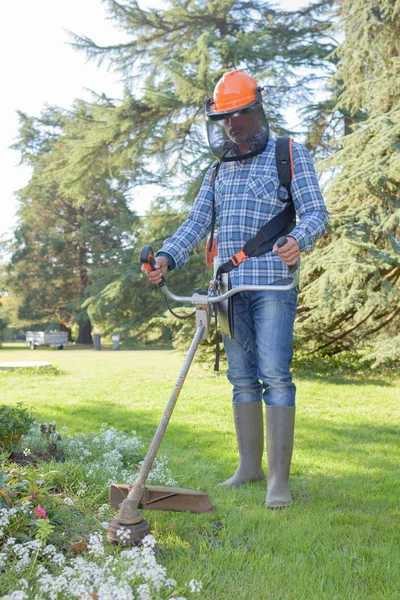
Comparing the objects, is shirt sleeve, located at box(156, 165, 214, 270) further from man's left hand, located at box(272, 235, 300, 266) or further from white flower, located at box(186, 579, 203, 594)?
white flower, located at box(186, 579, 203, 594)

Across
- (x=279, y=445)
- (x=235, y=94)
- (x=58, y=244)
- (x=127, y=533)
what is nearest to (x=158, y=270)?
(x=235, y=94)

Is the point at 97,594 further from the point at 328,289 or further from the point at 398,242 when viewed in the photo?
the point at 398,242

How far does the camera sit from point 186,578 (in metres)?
2.24

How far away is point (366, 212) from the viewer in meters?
8.33

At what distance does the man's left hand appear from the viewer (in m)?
2.74

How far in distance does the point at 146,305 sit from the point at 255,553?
21685 mm

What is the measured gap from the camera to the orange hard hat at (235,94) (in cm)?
321

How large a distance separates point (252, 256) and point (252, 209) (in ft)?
0.89

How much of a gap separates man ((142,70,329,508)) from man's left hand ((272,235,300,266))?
0.25 meters

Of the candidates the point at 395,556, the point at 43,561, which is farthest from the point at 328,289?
the point at 43,561

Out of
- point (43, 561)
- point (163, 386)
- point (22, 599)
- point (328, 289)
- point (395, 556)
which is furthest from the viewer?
point (163, 386)

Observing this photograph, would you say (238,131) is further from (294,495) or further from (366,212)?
(366,212)

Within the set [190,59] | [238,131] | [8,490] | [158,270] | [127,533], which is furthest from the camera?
[190,59]

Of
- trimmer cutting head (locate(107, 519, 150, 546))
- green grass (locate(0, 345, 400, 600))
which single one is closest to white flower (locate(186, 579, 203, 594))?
green grass (locate(0, 345, 400, 600))
